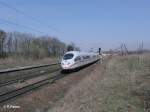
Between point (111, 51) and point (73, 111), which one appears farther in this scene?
point (111, 51)

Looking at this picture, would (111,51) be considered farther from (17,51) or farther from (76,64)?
(76,64)

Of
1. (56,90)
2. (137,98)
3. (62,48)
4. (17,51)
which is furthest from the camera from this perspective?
(62,48)

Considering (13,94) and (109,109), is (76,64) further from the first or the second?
(109,109)

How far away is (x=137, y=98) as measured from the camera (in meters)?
11.0

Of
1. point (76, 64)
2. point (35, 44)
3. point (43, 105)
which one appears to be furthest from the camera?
point (35, 44)

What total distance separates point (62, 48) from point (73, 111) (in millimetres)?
80407

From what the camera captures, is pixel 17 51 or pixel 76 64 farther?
pixel 17 51

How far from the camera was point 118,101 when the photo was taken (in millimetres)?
10523

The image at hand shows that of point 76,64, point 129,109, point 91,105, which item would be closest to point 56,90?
point 91,105

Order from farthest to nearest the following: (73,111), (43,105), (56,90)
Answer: (56,90) < (43,105) < (73,111)

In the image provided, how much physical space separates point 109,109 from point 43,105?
416 centimetres

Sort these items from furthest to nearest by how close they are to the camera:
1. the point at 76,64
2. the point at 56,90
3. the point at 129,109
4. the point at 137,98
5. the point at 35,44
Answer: the point at 35,44
the point at 76,64
the point at 56,90
the point at 137,98
the point at 129,109

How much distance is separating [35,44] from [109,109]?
62223 millimetres

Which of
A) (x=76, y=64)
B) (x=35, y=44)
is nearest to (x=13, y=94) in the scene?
(x=76, y=64)
